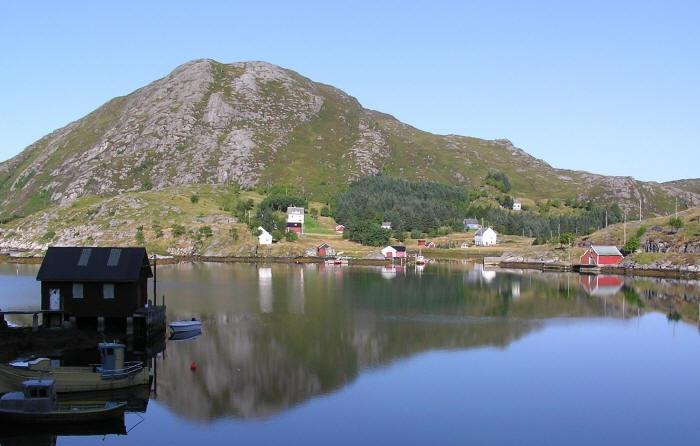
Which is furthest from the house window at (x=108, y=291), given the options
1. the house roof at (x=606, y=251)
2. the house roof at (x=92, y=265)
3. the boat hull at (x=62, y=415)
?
the house roof at (x=606, y=251)

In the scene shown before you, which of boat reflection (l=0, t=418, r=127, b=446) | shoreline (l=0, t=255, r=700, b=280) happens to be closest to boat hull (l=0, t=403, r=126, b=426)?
boat reflection (l=0, t=418, r=127, b=446)

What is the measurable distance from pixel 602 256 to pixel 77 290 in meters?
124

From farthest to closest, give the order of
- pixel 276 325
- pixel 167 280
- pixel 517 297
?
pixel 167 280 < pixel 517 297 < pixel 276 325

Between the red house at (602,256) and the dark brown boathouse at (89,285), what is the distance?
392ft

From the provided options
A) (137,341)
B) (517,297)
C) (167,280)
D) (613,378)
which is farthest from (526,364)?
(167,280)

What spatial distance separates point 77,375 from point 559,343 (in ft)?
134

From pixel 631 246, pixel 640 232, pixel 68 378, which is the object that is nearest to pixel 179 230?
pixel 631 246

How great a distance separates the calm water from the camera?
1451 inches

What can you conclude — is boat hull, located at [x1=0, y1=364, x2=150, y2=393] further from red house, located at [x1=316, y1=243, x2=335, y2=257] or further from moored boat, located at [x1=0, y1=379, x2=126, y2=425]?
red house, located at [x1=316, y1=243, x2=335, y2=257]

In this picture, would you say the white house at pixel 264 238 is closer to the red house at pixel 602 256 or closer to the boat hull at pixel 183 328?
the red house at pixel 602 256

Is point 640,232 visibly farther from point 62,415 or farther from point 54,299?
point 62,415

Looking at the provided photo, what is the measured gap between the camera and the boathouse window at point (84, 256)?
56750mm

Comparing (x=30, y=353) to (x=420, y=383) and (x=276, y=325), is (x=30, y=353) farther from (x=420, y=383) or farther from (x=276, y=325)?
(x=420, y=383)

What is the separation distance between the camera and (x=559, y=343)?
6344 centimetres
